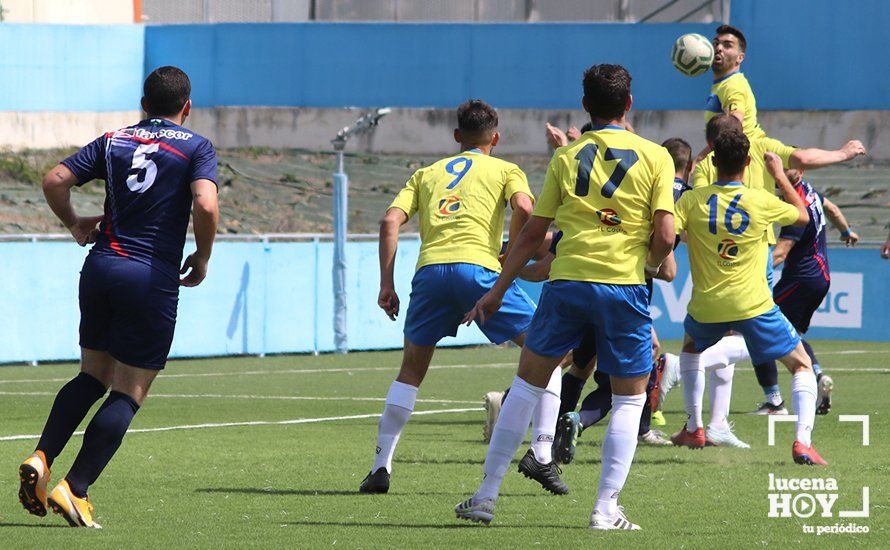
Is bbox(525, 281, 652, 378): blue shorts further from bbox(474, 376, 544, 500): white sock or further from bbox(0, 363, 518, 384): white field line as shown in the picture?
bbox(0, 363, 518, 384): white field line

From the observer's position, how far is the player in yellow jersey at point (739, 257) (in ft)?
30.6

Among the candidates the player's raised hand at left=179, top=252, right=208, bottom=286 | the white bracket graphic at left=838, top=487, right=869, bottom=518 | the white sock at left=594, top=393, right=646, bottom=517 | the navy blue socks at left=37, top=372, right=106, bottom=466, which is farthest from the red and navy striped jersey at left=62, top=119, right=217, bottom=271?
the white bracket graphic at left=838, top=487, right=869, bottom=518

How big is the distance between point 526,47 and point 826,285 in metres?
19.8

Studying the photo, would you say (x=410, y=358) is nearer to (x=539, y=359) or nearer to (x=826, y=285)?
(x=539, y=359)

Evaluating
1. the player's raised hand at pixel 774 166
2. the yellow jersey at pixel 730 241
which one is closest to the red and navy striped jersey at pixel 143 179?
the yellow jersey at pixel 730 241

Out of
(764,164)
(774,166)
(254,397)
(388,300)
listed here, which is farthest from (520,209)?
(254,397)

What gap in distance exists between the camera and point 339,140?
22.5m

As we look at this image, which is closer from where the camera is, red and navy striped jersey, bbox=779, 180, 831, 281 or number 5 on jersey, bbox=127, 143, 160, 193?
number 5 on jersey, bbox=127, 143, 160, 193

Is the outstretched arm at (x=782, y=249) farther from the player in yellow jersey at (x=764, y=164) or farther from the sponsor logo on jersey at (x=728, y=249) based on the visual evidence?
the sponsor logo on jersey at (x=728, y=249)

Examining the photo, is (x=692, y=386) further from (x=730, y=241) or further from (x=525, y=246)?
(x=525, y=246)

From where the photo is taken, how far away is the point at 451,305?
28.6 feet

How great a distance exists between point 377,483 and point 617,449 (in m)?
1.79

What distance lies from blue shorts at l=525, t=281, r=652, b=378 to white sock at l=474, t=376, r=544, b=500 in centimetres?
22

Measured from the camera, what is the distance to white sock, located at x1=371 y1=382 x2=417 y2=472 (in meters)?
8.70
